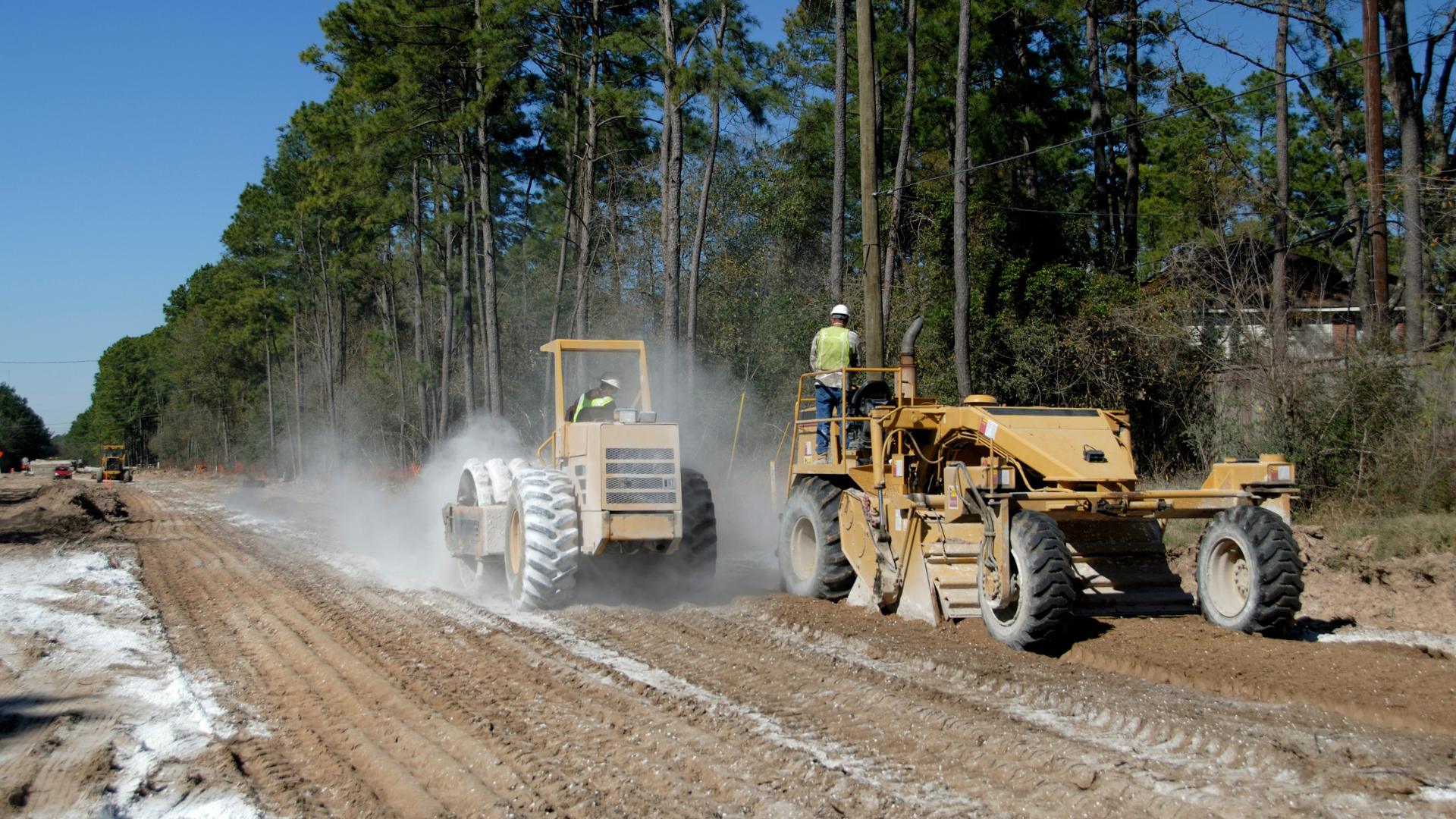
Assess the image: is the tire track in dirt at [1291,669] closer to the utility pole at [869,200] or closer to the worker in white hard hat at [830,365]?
the worker in white hard hat at [830,365]

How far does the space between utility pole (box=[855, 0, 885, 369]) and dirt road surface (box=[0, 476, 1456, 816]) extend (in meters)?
5.77

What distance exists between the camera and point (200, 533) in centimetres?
2186

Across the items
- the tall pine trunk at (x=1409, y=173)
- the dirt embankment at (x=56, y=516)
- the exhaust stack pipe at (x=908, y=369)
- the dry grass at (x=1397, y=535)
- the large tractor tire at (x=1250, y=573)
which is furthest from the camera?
the dirt embankment at (x=56, y=516)

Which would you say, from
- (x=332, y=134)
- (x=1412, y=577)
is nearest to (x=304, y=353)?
(x=332, y=134)

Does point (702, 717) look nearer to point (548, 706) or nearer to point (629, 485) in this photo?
point (548, 706)

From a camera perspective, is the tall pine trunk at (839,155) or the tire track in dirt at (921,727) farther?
the tall pine trunk at (839,155)

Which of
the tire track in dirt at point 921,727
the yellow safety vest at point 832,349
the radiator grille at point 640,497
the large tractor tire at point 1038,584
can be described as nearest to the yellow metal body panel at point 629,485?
the radiator grille at point 640,497

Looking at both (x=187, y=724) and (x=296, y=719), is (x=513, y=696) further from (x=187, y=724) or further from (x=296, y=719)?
(x=187, y=724)

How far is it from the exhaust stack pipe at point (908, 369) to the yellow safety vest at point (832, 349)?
49.4 inches

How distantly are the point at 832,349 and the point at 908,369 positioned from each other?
59.7 inches

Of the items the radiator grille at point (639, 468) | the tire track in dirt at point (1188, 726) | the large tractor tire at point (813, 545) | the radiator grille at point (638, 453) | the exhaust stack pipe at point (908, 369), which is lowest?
the tire track in dirt at point (1188, 726)

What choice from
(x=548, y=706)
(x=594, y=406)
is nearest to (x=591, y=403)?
(x=594, y=406)

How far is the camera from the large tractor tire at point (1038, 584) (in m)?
7.46

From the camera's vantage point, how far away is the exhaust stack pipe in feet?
32.0
